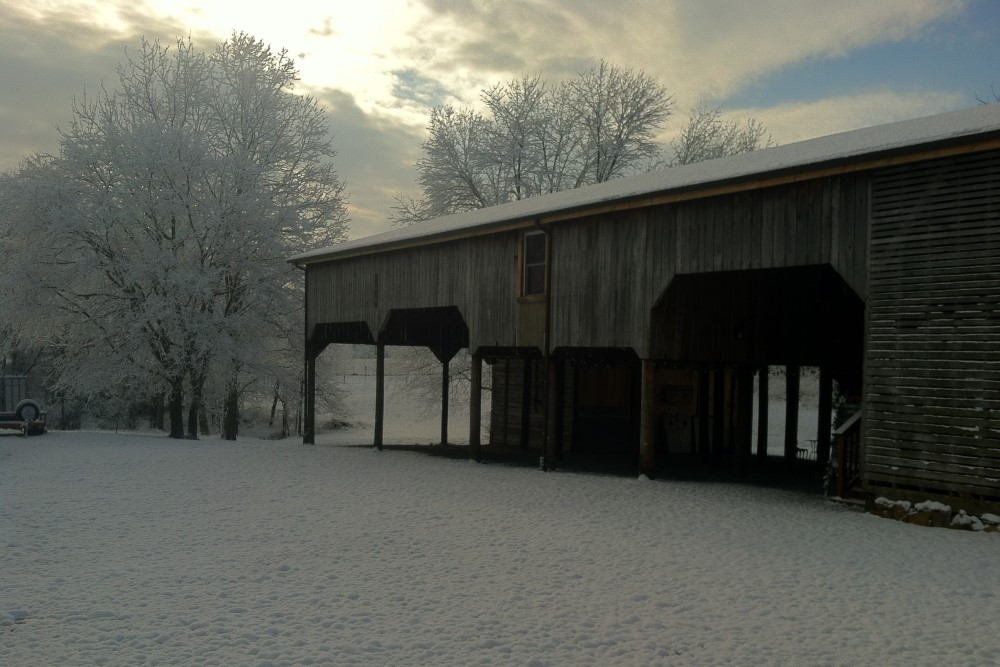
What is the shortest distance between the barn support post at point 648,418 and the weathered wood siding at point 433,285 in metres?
3.47

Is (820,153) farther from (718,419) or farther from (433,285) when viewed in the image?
(718,419)

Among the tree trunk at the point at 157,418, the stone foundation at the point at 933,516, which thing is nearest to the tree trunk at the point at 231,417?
the tree trunk at the point at 157,418

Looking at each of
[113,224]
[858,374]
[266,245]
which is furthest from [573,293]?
[113,224]

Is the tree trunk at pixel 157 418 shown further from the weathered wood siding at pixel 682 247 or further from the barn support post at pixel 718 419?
the weathered wood siding at pixel 682 247

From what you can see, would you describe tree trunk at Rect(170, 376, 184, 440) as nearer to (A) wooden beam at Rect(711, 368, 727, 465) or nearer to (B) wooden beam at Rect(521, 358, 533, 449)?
(B) wooden beam at Rect(521, 358, 533, 449)

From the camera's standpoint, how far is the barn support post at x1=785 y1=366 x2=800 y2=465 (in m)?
21.3

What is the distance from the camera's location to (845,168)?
11.4m

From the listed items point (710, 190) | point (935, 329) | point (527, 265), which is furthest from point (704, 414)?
point (935, 329)

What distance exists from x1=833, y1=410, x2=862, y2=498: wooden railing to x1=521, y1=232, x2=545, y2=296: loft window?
22.2 feet

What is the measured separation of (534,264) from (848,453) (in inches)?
289

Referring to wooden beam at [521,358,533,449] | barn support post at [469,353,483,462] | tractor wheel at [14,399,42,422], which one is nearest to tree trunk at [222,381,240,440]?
tractor wheel at [14,399,42,422]

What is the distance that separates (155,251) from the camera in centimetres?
2366

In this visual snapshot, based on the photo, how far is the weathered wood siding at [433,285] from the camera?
1761 cm

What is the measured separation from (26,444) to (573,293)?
15.1 meters
